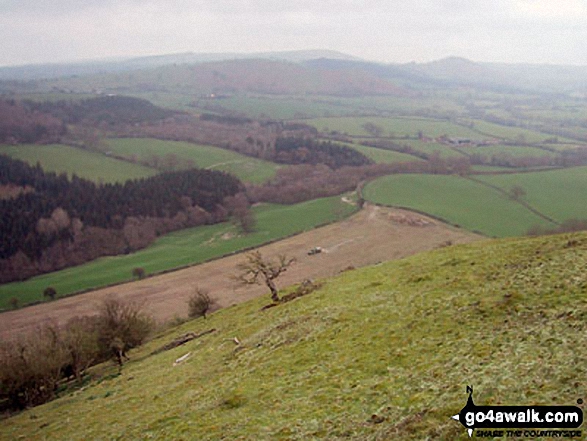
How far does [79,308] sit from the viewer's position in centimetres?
7450

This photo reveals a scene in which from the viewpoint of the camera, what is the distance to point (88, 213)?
113562 mm

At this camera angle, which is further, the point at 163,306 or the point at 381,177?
the point at 381,177

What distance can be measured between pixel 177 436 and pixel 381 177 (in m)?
130

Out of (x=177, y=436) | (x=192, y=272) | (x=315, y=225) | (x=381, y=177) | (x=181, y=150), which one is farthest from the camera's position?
(x=181, y=150)

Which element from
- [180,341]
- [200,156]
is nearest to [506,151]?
[200,156]

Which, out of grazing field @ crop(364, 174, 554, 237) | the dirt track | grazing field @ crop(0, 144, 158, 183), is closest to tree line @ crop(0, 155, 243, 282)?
grazing field @ crop(0, 144, 158, 183)

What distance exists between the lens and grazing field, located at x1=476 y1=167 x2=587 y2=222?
109 m

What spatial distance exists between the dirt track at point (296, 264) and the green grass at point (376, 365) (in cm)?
2987

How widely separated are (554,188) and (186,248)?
347 ft

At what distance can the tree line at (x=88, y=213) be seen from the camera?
97.5 metres

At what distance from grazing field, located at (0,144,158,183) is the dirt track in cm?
7625

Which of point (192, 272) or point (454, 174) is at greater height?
point (454, 174)

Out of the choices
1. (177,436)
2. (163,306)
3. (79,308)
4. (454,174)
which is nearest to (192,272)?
(163,306)

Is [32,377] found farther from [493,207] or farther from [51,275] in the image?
[493,207]
